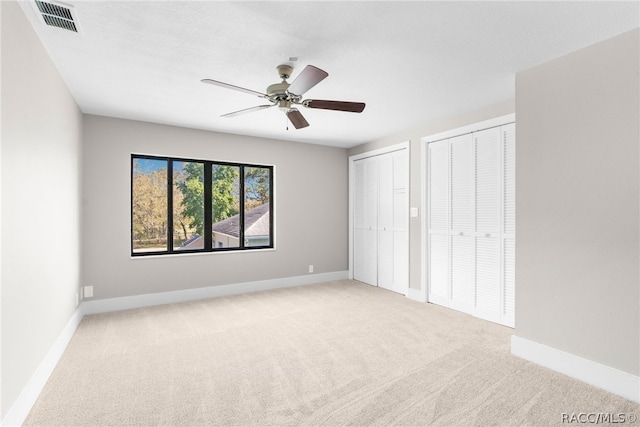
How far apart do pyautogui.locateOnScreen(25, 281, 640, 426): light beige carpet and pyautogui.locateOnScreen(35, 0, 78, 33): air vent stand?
235cm

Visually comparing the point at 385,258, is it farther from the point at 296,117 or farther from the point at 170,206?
the point at 170,206

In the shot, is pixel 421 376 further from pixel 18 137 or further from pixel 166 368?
pixel 18 137

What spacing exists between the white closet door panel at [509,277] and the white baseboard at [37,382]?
156 inches

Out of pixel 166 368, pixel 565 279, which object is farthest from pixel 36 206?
pixel 565 279

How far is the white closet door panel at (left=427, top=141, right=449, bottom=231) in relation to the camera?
413cm

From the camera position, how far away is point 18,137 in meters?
1.86

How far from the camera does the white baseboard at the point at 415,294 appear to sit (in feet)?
14.5

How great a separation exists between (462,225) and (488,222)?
0.33m

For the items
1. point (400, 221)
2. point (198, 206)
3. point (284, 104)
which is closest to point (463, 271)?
point (400, 221)

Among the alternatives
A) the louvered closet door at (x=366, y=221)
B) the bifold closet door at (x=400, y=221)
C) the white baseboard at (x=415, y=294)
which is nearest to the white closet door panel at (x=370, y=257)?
the louvered closet door at (x=366, y=221)

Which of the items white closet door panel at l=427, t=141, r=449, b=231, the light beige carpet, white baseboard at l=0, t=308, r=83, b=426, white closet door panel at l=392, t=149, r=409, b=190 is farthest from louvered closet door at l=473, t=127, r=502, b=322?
white baseboard at l=0, t=308, r=83, b=426

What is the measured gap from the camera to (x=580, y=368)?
7.66ft

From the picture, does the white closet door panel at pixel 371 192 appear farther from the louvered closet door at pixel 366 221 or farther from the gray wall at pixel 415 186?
the gray wall at pixel 415 186

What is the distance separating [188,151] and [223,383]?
3145 millimetres
